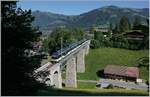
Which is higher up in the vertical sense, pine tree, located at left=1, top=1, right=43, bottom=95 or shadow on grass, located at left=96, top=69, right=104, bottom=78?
pine tree, located at left=1, top=1, right=43, bottom=95

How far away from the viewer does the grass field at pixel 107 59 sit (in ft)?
176

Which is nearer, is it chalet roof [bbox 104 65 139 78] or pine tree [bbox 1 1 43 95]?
pine tree [bbox 1 1 43 95]

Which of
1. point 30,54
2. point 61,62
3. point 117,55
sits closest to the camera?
point 30,54

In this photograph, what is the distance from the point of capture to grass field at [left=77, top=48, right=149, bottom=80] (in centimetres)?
5356

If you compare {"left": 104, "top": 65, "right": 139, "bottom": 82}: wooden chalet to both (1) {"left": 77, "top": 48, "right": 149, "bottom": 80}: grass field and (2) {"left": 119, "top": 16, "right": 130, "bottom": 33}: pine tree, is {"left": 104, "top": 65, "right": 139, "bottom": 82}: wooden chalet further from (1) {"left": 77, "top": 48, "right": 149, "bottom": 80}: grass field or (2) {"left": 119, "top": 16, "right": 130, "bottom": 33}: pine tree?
(2) {"left": 119, "top": 16, "right": 130, "bottom": 33}: pine tree

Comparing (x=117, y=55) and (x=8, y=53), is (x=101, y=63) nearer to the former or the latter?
(x=117, y=55)

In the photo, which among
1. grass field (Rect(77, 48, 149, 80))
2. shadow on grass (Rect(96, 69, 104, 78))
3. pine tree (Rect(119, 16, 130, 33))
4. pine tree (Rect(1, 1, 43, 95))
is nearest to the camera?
pine tree (Rect(1, 1, 43, 95))

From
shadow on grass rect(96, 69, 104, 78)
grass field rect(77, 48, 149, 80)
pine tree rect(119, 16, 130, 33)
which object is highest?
pine tree rect(119, 16, 130, 33)

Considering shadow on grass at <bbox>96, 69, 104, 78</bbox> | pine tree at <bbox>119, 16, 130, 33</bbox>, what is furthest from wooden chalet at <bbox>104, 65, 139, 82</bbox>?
pine tree at <bbox>119, 16, 130, 33</bbox>

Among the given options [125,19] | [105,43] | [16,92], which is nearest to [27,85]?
[16,92]

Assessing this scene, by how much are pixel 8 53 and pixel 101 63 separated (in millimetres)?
51191

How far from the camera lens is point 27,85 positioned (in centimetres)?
932

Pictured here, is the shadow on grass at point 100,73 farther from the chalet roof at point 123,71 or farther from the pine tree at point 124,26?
the pine tree at point 124,26

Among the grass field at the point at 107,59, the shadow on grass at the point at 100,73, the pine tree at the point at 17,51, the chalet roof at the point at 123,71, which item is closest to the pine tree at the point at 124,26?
the grass field at the point at 107,59
